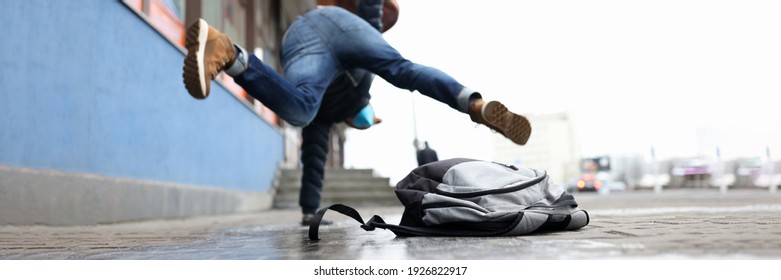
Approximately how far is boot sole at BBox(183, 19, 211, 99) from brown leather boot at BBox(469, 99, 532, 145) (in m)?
0.69

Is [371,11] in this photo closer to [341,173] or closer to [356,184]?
[356,184]

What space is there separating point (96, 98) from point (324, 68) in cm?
137

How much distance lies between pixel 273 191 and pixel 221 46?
15.8 feet

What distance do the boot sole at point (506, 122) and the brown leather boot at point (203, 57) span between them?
2.25ft

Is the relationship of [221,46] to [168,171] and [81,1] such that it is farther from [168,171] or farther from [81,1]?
[168,171]

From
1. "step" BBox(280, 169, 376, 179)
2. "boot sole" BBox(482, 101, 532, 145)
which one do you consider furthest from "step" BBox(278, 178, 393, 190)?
"boot sole" BBox(482, 101, 532, 145)

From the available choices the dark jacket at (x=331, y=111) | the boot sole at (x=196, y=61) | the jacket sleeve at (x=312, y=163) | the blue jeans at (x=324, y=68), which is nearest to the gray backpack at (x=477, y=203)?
the blue jeans at (x=324, y=68)

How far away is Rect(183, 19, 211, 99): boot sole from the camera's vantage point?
1322 millimetres

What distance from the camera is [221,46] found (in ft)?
4.49

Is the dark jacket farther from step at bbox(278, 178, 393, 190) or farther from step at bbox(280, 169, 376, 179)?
step at bbox(280, 169, 376, 179)

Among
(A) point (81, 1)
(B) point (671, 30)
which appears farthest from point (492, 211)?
(A) point (81, 1)

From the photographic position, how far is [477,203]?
43.7 inches

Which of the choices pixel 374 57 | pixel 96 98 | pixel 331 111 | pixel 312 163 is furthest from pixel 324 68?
pixel 96 98

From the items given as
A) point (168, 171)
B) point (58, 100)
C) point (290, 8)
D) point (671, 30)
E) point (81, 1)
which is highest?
point (290, 8)
